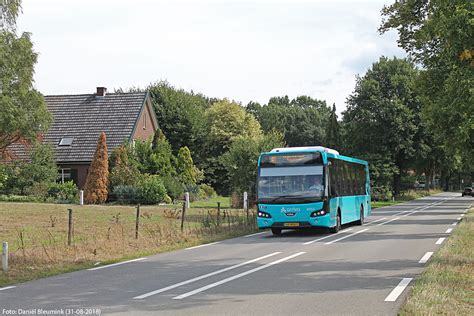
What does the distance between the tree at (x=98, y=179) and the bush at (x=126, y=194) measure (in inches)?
38.3

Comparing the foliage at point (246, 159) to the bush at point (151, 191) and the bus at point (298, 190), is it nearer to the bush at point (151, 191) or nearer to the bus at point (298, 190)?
the bush at point (151, 191)

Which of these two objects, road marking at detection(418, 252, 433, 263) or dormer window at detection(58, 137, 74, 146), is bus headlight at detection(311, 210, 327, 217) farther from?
dormer window at detection(58, 137, 74, 146)

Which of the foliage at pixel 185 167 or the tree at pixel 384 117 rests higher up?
the tree at pixel 384 117

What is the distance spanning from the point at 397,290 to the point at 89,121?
154 feet

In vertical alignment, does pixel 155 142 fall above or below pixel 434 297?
above

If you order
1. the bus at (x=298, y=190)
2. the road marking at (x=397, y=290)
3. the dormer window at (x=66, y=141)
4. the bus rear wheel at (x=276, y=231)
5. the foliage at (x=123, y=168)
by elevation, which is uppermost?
the dormer window at (x=66, y=141)

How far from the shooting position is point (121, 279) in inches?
464

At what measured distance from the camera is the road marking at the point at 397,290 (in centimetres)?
947

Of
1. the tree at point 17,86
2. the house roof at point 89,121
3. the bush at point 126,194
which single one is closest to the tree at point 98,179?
the bush at point 126,194

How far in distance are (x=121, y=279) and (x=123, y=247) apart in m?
5.49

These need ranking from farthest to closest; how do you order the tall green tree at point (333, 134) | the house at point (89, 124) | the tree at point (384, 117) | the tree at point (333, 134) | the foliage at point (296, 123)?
the foliage at point (296, 123) < the tree at point (333, 134) < the tall green tree at point (333, 134) < the tree at point (384, 117) < the house at point (89, 124)

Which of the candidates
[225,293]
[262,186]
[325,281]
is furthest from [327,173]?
[225,293]

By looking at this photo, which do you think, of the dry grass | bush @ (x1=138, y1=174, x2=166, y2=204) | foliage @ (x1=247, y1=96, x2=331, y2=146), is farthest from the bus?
foliage @ (x1=247, y1=96, x2=331, y2=146)

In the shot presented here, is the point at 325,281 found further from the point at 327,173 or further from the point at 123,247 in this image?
the point at 327,173
